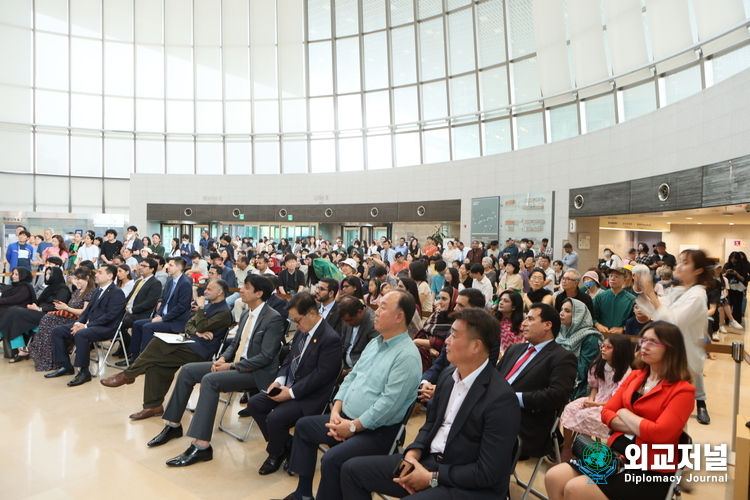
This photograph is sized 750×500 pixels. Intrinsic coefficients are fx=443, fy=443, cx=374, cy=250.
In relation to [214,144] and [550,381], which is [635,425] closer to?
[550,381]

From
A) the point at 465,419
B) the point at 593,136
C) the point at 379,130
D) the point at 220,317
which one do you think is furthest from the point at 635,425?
the point at 379,130

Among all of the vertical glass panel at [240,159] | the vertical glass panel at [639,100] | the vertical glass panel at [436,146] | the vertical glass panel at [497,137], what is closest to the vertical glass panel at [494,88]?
the vertical glass panel at [497,137]

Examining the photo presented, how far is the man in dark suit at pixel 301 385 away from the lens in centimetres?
338

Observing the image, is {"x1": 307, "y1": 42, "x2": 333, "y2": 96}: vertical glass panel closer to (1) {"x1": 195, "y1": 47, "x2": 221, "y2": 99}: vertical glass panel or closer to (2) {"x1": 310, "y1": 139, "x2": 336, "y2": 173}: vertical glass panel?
(2) {"x1": 310, "y1": 139, "x2": 336, "y2": 173}: vertical glass panel

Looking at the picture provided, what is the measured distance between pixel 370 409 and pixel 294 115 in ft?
65.2

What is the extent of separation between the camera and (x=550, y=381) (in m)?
2.92

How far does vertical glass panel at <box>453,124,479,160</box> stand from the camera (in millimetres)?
16370

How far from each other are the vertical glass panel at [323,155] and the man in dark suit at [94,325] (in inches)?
595

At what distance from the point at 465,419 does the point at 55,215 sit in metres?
20.7

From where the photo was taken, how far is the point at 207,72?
21.3 m

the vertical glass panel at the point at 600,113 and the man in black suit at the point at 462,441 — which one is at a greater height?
the vertical glass panel at the point at 600,113

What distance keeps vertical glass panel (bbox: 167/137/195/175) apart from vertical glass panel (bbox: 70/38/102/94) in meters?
4.22

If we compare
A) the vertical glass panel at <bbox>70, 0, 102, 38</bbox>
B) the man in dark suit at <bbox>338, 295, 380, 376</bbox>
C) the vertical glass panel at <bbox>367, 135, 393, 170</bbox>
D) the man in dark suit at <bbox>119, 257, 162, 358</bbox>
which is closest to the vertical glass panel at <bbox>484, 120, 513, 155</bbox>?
the vertical glass panel at <bbox>367, 135, 393, 170</bbox>

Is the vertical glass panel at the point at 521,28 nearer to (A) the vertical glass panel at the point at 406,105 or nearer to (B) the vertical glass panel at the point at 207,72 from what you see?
(A) the vertical glass panel at the point at 406,105
